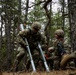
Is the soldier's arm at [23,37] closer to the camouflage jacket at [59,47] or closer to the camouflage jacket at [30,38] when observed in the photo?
the camouflage jacket at [30,38]

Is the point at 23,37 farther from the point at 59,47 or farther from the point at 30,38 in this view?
the point at 59,47

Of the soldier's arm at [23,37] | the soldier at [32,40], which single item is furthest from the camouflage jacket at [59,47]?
the soldier's arm at [23,37]

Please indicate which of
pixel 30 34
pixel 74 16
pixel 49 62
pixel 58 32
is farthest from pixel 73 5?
pixel 49 62

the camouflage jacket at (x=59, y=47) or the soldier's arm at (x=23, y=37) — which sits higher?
the soldier's arm at (x=23, y=37)

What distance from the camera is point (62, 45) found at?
324 inches

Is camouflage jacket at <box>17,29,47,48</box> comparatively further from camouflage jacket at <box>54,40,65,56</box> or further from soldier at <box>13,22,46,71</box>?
camouflage jacket at <box>54,40,65,56</box>

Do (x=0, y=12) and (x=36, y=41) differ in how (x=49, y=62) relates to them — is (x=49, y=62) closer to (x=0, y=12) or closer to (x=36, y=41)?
(x=36, y=41)

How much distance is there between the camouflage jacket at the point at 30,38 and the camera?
8508mm

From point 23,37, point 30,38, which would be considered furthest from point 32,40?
point 23,37

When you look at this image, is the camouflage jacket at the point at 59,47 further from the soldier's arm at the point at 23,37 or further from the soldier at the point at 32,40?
the soldier's arm at the point at 23,37

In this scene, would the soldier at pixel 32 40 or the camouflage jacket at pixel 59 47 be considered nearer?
the camouflage jacket at pixel 59 47

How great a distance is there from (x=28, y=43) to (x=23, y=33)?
40 centimetres

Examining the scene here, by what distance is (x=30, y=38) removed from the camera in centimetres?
865

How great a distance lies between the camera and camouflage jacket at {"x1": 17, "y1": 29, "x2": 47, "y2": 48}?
8.51 m
